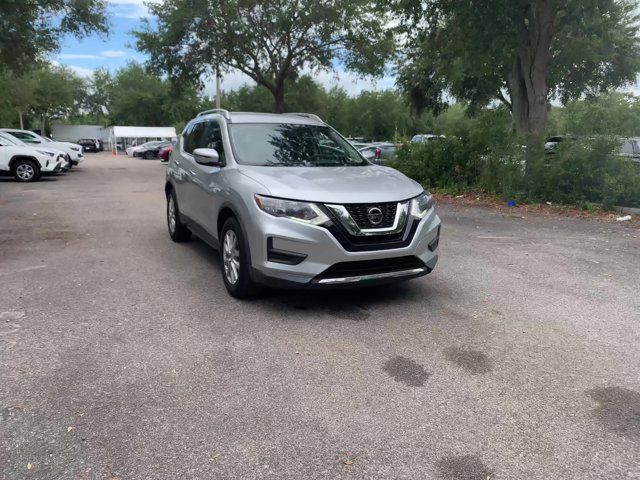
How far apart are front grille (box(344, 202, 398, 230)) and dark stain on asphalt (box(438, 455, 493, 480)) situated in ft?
7.37

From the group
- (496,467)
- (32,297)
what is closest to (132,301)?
(32,297)

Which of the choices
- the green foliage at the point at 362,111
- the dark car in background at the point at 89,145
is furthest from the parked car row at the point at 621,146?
the dark car in background at the point at 89,145

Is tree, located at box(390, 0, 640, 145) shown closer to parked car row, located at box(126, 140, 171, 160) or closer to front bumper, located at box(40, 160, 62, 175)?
front bumper, located at box(40, 160, 62, 175)

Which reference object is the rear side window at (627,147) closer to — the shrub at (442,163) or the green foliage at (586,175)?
the green foliage at (586,175)

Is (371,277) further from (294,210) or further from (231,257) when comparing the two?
(231,257)

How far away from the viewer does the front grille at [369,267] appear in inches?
181

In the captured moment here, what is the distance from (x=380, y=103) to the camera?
56219mm

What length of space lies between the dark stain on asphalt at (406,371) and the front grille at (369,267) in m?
0.96

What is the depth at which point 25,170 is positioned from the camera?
700 inches

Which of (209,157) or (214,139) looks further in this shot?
(214,139)

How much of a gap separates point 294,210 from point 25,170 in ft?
53.7

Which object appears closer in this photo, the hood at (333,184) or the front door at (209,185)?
the hood at (333,184)

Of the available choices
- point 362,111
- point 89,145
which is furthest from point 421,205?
point 89,145

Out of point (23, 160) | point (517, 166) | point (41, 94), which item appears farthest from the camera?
point (41, 94)
